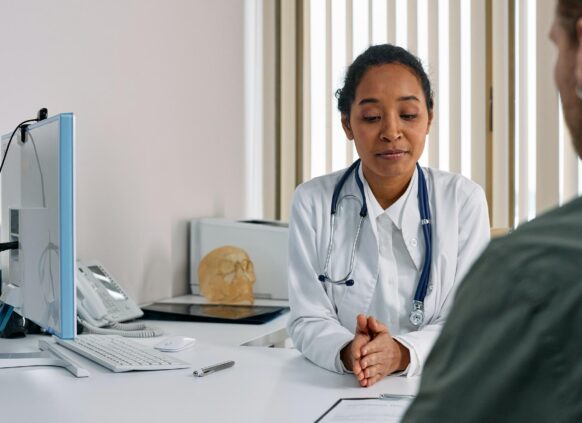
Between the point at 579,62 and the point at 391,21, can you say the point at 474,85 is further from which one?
the point at 579,62

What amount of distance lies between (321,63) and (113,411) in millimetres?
2516

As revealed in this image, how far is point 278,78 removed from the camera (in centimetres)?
365

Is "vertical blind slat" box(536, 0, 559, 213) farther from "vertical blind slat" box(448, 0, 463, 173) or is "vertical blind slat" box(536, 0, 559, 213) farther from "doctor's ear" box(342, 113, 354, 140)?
"doctor's ear" box(342, 113, 354, 140)

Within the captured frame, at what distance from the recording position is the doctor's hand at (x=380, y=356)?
4.94ft

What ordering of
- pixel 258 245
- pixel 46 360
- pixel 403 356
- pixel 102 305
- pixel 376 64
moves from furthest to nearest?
pixel 258 245
pixel 102 305
pixel 376 64
pixel 46 360
pixel 403 356

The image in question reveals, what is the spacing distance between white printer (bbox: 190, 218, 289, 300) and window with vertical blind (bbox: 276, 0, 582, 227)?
765mm

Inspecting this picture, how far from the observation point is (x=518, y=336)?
0.49 m

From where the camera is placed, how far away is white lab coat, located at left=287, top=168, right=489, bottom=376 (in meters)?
1.80

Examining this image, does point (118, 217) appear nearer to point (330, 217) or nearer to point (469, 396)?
point (330, 217)

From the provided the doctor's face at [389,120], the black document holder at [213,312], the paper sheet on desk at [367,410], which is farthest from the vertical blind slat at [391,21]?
the paper sheet on desk at [367,410]

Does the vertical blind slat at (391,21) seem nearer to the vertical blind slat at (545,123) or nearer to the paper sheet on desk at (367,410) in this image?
the vertical blind slat at (545,123)

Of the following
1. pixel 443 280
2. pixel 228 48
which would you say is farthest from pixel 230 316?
pixel 228 48

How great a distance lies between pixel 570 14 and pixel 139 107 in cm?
224

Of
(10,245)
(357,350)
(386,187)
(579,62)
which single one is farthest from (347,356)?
(579,62)
